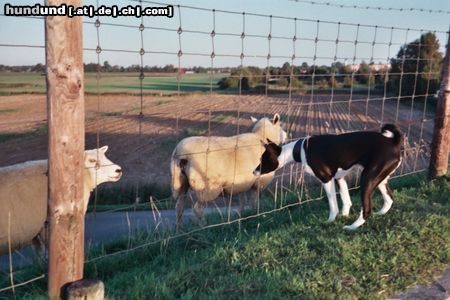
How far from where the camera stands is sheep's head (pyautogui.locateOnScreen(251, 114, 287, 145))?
27.2 feet

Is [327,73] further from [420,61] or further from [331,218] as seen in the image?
[420,61]

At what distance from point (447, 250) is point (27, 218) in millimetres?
4503

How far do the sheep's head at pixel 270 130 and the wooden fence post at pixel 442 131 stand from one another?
95.0 inches

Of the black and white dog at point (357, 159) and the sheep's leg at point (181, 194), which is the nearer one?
the black and white dog at point (357, 159)

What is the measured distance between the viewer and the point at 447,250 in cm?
470

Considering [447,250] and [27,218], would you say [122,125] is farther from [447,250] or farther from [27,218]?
[447,250]

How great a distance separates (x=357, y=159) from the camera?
554cm

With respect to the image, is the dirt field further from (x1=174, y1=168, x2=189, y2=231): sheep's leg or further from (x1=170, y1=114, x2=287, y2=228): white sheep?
(x1=174, y1=168, x2=189, y2=231): sheep's leg

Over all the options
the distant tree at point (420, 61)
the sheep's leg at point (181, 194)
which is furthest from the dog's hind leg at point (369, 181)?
the sheep's leg at point (181, 194)

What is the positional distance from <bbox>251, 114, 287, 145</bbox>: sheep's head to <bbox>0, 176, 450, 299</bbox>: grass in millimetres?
2596

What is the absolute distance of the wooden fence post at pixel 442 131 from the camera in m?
7.33

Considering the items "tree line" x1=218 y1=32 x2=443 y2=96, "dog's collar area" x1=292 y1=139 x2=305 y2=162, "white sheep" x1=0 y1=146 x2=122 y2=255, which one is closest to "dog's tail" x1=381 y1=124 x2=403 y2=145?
"dog's collar area" x1=292 y1=139 x2=305 y2=162

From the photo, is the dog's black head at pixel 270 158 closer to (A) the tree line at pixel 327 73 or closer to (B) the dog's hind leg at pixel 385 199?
(A) the tree line at pixel 327 73

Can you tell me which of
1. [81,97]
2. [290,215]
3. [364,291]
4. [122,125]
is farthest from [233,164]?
[122,125]
